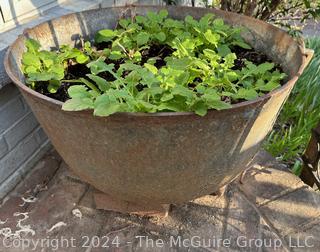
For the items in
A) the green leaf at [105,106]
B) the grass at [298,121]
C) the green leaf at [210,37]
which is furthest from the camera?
the grass at [298,121]

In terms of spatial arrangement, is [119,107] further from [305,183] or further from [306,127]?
[306,127]

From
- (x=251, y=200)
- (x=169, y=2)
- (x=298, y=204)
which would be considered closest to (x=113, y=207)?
(x=251, y=200)

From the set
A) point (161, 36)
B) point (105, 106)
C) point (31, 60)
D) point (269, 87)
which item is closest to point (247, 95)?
point (269, 87)

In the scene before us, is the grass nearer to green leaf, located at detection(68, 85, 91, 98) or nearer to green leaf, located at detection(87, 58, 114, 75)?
green leaf, located at detection(87, 58, 114, 75)

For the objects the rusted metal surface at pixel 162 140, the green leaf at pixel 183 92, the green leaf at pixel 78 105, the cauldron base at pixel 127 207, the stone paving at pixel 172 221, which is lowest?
the stone paving at pixel 172 221

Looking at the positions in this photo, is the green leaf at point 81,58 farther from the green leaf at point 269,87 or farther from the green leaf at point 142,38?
the green leaf at point 269,87

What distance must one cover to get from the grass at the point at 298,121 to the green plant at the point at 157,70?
779mm

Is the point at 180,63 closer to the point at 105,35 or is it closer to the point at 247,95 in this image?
the point at 247,95

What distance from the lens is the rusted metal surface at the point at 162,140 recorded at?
1056mm

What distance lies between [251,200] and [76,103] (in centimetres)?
106

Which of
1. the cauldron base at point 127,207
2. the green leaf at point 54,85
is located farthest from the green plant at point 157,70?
the cauldron base at point 127,207

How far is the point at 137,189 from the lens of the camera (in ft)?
4.27

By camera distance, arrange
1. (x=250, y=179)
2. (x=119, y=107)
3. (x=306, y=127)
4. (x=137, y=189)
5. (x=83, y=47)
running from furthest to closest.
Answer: (x=306, y=127), (x=250, y=179), (x=83, y=47), (x=137, y=189), (x=119, y=107)

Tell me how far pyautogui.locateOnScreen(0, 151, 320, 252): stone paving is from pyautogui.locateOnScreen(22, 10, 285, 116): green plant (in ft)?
2.00
